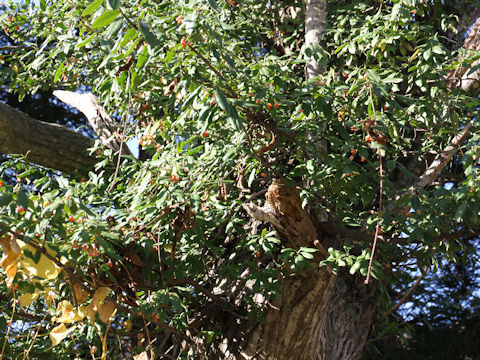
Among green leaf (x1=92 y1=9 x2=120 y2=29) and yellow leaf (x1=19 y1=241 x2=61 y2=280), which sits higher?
green leaf (x1=92 y1=9 x2=120 y2=29)

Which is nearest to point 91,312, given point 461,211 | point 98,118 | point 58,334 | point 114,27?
point 58,334

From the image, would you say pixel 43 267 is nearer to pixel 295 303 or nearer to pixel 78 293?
pixel 78 293

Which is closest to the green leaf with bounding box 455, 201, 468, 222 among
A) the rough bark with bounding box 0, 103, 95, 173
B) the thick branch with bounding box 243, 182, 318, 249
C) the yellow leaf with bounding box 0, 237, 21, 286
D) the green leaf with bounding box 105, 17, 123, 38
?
the thick branch with bounding box 243, 182, 318, 249

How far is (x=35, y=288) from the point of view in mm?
2152

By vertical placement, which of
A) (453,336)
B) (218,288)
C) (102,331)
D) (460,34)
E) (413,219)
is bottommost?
(102,331)

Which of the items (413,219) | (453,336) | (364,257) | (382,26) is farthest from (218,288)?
(453,336)

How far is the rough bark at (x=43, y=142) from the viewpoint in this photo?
9.46 ft

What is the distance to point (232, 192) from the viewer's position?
8.80ft

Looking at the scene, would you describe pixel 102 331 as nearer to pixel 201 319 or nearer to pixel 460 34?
pixel 201 319

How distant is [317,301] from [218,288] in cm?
50

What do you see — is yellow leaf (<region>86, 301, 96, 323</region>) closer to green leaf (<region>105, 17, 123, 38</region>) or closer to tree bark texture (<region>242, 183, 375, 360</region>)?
tree bark texture (<region>242, 183, 375, 360</region>)

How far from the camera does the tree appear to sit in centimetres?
200

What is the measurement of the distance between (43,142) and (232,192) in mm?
1098

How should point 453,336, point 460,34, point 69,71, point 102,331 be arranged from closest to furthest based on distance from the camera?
1. point 102,331
2. point 69,71
3. point 460,34
4. point 453,336
